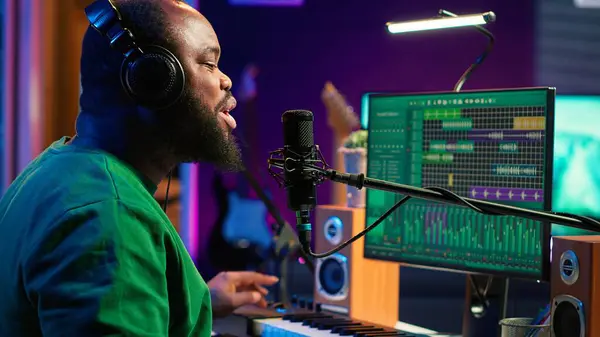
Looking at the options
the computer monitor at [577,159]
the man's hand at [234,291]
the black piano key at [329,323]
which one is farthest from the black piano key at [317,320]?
the computer monitor at [577,159]

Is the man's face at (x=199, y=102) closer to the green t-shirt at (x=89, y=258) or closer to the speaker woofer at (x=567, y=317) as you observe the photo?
the green t-shirt at (x=89, y=258)

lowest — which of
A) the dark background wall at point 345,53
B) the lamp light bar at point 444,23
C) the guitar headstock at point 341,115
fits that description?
the guitar headstock at point 341,115

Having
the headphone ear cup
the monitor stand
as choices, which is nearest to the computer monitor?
the monitor stand

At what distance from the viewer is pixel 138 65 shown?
1.09 metres

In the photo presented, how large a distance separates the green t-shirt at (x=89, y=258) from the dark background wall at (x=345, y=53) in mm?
3273

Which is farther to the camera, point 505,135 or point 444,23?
point 444,23

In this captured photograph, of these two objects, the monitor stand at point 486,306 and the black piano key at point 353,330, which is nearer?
the black piano key at point 353,330

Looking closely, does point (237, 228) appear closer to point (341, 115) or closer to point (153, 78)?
point (341, 115)

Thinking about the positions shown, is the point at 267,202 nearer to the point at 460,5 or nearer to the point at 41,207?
the point at 41,207

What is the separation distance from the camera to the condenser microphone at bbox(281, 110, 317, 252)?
129cm

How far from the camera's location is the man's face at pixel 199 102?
→ 117cm

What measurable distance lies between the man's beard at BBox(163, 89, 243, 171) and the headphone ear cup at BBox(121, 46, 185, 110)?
4 cm

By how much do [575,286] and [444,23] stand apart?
2.55 feet

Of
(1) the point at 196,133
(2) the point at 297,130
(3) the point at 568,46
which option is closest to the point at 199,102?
(1) the point at 196,133
